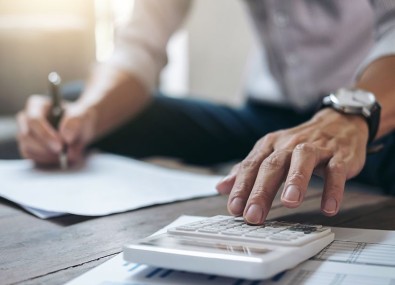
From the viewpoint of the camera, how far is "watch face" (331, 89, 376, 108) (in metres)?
0.74

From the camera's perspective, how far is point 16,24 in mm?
2148

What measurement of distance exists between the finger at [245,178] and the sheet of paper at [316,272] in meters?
0.10

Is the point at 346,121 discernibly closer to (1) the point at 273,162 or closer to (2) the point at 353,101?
(2) the point at 353,101

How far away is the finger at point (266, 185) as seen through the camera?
549 mm

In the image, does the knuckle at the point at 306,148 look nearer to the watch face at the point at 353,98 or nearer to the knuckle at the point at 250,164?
the knuckle at the point at 250,164

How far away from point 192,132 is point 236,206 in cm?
71

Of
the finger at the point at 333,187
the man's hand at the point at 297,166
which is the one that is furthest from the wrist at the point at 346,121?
the finger at the point at 333,187

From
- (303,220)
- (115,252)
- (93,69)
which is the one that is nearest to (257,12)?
(93,69)

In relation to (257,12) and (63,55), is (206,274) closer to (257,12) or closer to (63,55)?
(257,12)

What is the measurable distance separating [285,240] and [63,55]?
5.91 feet

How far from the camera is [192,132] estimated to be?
1289 mm

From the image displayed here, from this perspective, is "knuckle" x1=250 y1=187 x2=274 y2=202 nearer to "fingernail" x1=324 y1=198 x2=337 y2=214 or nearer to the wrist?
"fingernail" x1=324 y1=198 x2=337 y2=214

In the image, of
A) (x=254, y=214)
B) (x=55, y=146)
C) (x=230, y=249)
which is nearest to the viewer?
(x=230, y=249)

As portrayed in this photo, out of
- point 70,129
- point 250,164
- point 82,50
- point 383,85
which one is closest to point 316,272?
point 250,164
